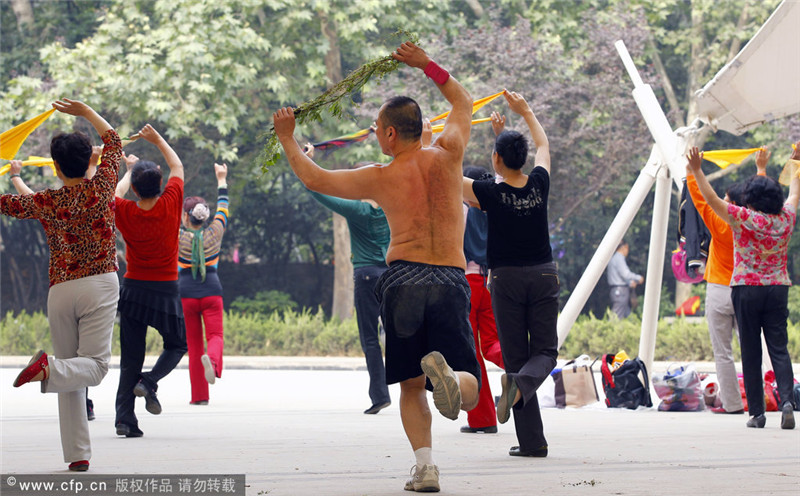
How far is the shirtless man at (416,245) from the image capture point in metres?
5.59

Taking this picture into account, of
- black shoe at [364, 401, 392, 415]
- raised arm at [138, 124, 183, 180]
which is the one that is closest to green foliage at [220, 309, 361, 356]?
black shoe at [364, 401, 392, 415]

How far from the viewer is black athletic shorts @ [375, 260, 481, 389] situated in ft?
18.3

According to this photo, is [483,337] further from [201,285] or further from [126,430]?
[201,285]

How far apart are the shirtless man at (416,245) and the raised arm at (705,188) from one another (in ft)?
10.6

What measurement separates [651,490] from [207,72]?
18.8 metres

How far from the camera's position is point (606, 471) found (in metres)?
6.21

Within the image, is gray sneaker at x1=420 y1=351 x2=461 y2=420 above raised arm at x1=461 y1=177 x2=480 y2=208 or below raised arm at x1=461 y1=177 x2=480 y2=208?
below

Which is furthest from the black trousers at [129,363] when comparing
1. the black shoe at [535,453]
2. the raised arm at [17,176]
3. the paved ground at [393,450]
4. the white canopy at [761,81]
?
the white canopy at [761,81]

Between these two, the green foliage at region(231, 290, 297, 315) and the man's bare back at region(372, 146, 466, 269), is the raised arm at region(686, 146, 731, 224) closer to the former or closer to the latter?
the man's bare back at region(372, 146, 466, 269)

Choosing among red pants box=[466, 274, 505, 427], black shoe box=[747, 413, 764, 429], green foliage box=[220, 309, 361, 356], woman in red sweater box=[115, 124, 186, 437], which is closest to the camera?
woman in red sweater box=[115, 124, 186, 437]

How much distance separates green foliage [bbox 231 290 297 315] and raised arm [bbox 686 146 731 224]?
20.4m

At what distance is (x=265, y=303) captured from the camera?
28719 mm

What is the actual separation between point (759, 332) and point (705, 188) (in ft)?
4.31

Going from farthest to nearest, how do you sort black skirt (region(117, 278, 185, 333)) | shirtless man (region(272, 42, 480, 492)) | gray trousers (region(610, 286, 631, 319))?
gray trousers (region(610, 286, 631, 319)) < black skirt (region(117, 278, 185, 333)) < shirtless man (region(272, 42, 480, 492))
